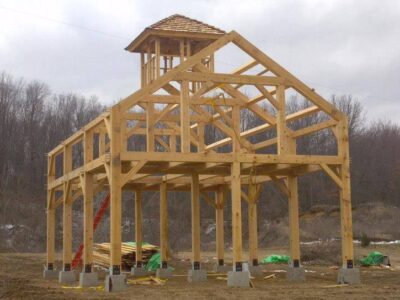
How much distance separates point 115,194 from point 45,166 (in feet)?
145

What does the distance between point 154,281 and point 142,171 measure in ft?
10.6

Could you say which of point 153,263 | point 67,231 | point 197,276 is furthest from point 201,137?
point 153,263

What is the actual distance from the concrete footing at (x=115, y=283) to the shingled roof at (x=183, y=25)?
8404mm

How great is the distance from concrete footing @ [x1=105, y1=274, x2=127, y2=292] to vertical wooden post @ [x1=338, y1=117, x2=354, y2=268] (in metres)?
6.15

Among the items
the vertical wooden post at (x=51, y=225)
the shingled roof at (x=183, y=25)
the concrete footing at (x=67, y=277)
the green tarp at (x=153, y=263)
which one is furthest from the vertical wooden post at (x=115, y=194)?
the green tarp at (x=153, y=263)

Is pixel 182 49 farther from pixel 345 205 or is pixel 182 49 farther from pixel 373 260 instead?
pixel 373 260

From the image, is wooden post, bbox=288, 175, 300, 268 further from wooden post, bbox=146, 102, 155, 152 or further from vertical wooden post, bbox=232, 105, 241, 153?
wooden post, bbox=146, 102, 155, 152

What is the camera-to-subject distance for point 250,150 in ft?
75.9

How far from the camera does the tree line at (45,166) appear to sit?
52125mm

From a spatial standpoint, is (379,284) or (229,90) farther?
(229,90)

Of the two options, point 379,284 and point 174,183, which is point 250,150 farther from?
point 379,284

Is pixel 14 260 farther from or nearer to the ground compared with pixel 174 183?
nearer to the ground

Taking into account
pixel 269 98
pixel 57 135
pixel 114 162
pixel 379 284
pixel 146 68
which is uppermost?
pixel 57 135

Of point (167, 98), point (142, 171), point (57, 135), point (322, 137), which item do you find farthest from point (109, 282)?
point (322, 137)
